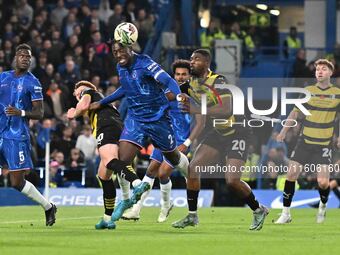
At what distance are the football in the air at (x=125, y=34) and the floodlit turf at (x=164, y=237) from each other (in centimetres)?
254

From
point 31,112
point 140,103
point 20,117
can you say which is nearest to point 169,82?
point 140,103

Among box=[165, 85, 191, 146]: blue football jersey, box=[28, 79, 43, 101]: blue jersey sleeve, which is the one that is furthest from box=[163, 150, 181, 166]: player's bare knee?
box=[165, 85, 191, 146]: blue football jersey

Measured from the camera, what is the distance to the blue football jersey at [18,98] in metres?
18.3

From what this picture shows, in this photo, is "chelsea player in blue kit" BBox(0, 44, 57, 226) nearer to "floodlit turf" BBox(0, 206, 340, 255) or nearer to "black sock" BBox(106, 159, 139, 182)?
"floodlit turf" BBox(0, 206, 340, 255)

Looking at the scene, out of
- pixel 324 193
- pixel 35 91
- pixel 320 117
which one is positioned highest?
pixel 35 91

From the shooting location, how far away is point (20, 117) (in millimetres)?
18312

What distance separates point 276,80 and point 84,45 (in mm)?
5248

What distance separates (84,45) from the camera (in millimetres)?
33812

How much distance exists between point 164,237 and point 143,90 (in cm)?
218

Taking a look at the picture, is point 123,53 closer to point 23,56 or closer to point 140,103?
point 140,103

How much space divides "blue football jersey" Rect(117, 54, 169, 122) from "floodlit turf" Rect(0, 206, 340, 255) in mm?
1618

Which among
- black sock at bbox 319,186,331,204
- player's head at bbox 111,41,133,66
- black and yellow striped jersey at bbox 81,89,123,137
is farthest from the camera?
black sock at bbox 319,186,331,204

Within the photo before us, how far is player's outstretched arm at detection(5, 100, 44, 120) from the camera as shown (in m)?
18.0

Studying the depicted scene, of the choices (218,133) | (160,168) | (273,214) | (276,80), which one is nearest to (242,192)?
(218,133)
